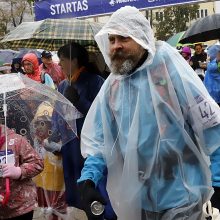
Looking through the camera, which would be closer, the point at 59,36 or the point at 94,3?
the point at 59,36

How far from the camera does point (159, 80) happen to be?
264 centimetres

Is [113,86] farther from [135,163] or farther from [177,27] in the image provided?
[177,27]

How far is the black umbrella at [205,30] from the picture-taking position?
9.15 metres

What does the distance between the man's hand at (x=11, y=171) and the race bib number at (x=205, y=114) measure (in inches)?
46.9

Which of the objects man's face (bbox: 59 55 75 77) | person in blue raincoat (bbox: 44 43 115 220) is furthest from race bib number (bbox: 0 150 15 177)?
man's face (bbox: 59 55 75 77)

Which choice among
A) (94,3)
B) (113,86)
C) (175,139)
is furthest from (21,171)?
(94,3)

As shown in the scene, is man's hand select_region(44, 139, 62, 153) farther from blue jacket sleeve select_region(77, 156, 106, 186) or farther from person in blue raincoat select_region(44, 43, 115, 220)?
blue jacket sleeve select_region(77, 156, 106, 186)

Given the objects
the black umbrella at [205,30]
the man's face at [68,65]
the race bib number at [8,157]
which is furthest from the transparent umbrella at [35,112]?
the black umbrella at [205,30]

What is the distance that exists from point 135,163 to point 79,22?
105 inches

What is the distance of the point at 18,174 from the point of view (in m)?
3.21

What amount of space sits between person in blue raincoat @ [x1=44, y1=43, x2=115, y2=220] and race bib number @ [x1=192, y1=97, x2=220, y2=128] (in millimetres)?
1830

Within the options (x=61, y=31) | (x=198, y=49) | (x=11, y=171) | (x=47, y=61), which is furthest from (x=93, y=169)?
(x=198, y=49)

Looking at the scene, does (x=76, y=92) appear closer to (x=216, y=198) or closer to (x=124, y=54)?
(x=124, y=54)

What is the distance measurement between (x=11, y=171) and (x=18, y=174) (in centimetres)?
6
